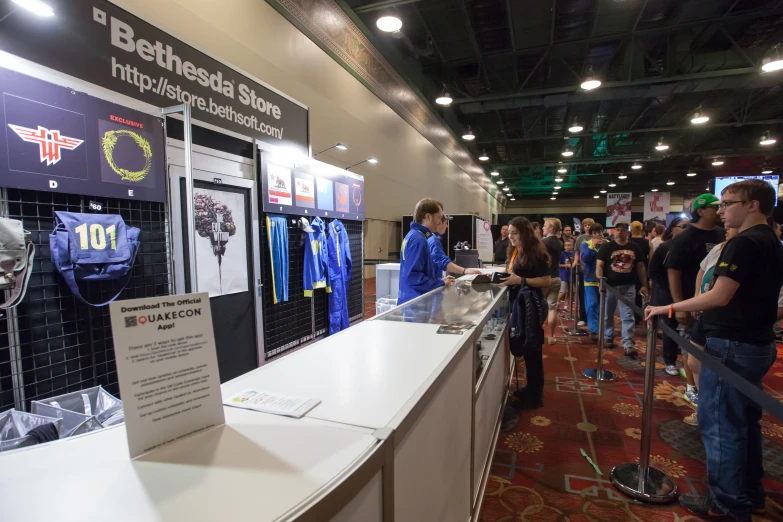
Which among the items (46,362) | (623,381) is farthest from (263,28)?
(623,381)

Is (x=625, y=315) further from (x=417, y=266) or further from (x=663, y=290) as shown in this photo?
(x=417, y=266)

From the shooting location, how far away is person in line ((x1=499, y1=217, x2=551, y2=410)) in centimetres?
289

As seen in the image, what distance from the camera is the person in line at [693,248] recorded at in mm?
3037

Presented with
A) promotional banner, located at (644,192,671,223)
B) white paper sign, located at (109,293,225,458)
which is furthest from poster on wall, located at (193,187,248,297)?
promotional banner, located at (644,192,671,223)

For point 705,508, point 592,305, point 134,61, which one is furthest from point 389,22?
point 705,508

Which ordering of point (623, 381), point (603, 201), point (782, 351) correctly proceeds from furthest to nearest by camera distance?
point (603, 201) < point (782, 351) < point (623, 381)

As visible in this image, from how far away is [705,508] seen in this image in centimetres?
193

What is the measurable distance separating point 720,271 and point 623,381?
2.31m

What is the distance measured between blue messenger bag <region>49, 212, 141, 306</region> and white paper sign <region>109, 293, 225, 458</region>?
4.75 ft

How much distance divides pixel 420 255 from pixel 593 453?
5.71 ft

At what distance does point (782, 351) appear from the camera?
4707 millimetres

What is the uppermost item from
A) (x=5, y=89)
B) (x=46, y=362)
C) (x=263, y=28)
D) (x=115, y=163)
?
(x=263, y=28)

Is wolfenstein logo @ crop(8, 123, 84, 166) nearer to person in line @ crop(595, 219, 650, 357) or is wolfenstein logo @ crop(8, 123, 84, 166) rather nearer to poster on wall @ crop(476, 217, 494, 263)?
person in line @ crop(595, 219, 650, 357)

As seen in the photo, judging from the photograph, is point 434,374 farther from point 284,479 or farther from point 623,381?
point 623,381
